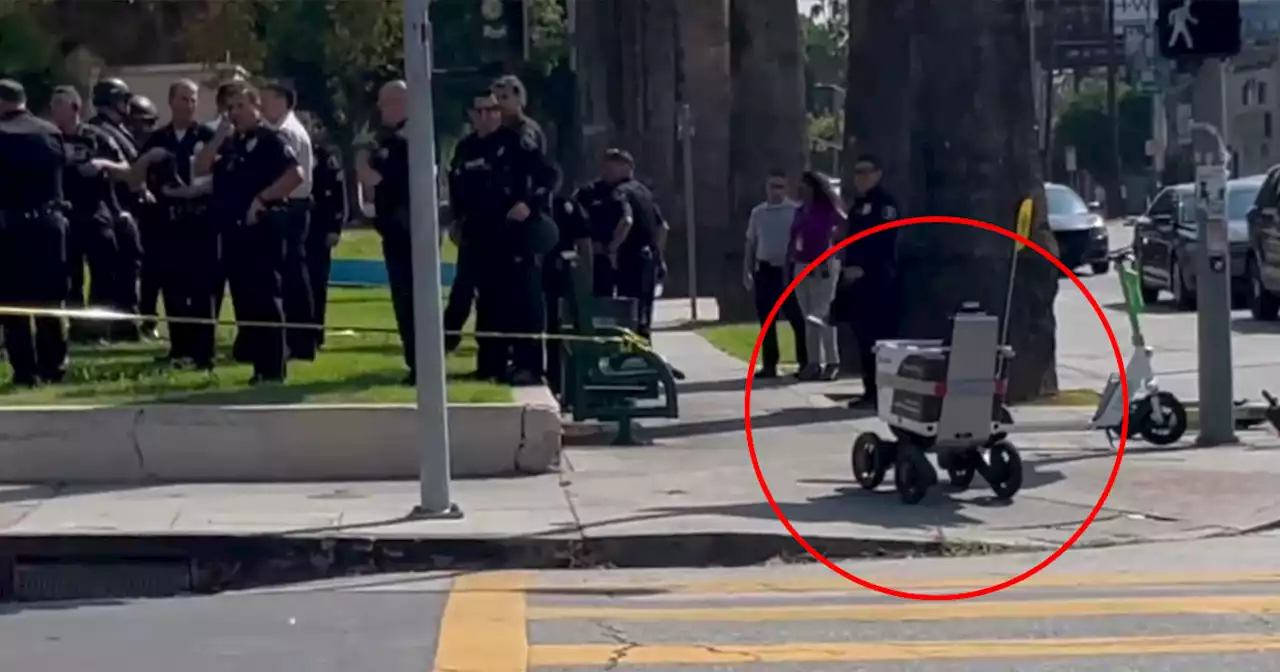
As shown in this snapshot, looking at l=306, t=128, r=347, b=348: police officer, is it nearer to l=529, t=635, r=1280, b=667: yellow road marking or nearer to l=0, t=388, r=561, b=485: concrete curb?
l=0, t=388, r=561, b=485: concrete curb

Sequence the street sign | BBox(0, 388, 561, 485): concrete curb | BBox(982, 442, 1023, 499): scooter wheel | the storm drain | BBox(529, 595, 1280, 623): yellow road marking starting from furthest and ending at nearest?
1. the street sign
2. BBox(0, 388, 561, 485): concrete curb
3. BBox(982, 442, 1023, 499): scooter wheel
4. the storm drain
5. BBox(529, 595, 1280, 623): yellow road marking

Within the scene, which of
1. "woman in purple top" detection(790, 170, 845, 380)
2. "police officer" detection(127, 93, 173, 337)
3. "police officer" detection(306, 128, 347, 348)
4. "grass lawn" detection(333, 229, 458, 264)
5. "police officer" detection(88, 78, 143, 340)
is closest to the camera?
"police officer" detection(127, 93, 173, 337)

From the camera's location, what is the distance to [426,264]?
10.8 metres

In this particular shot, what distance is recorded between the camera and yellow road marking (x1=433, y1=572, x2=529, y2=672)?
25.6 ft

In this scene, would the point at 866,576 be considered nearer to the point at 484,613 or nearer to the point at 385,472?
the point at 484,613

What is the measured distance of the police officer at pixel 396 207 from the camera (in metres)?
14.4

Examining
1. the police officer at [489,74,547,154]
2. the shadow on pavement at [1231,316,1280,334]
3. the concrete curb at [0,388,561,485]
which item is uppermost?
the police officer at [489,74,547,154]

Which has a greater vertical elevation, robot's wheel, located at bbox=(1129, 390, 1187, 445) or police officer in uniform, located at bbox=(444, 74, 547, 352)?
police officer in uniform, located at bbox=(444, 74, 547, 352)

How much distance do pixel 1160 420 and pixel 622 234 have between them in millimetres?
4682

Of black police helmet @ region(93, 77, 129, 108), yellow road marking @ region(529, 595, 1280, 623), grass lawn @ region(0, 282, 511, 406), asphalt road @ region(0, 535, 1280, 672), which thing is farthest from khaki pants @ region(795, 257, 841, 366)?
yellow road marking @ region(529, 595, 1280, 623)

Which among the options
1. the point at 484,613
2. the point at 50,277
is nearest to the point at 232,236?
the point at 50,277

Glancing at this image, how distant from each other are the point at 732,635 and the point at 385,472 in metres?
4.54

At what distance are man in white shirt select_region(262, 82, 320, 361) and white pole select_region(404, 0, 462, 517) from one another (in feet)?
11.4

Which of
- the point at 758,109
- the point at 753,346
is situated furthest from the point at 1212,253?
the point at 758,109
